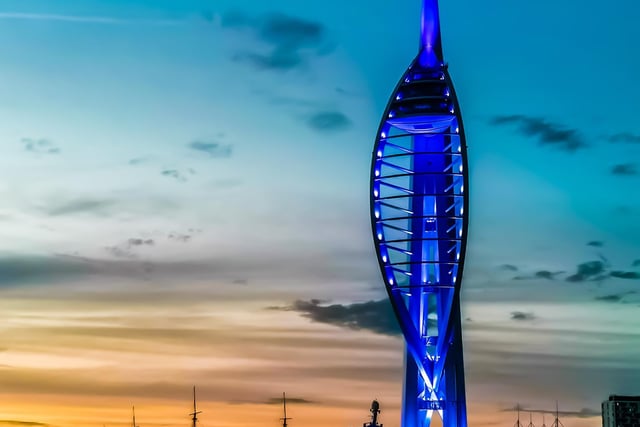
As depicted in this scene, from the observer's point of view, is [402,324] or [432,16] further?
[432,16]

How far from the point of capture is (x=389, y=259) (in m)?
153

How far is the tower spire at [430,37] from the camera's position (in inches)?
6275

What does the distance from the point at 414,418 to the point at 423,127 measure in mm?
34957

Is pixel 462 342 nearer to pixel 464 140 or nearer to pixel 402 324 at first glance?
pixel 402 324

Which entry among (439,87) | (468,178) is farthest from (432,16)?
(468,178)

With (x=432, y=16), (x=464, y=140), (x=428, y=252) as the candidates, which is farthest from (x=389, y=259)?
(x=432, y=16)

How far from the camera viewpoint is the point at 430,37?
530 feet

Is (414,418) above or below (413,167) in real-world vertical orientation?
below

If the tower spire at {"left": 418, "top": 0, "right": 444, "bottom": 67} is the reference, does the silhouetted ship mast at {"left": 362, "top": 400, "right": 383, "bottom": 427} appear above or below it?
below

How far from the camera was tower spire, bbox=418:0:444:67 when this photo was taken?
523 feet

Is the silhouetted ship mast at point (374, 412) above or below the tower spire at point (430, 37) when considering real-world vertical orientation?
below

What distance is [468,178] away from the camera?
497 feet

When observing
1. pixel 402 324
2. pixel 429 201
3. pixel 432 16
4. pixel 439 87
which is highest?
pixel 432 16

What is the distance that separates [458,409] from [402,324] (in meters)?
11.9
